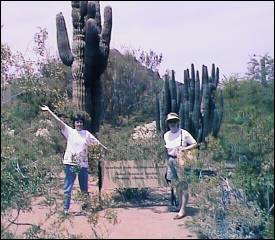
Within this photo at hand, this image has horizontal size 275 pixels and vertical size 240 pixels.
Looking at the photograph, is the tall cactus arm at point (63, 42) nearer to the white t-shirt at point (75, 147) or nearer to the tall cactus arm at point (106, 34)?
the tall cactus arm at point (106, 34)

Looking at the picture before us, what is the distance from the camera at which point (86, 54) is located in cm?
1347

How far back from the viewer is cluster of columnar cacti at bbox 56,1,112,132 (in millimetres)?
13422

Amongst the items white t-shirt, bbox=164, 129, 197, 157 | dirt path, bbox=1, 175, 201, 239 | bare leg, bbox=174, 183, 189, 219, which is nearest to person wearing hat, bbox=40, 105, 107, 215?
dirt path, bbox=1, 175, 201, 239

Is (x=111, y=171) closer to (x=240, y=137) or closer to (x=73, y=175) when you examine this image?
(x=73, y=175)

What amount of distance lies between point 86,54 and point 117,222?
6460mm

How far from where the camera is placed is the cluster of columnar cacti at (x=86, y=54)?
13.4 m

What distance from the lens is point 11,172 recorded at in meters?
6.98

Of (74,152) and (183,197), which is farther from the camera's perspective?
(74,152)

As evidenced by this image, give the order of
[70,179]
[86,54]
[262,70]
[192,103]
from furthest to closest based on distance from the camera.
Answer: [192,103]
[86,54]
[70,179]
[262,70]

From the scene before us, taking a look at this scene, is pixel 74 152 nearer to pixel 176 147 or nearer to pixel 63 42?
pixel 176 147

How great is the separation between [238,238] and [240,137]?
113 centimetres

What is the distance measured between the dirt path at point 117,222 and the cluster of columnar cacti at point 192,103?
3727 millimetres

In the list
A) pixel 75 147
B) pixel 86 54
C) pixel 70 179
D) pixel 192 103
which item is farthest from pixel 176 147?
pixel 192 103

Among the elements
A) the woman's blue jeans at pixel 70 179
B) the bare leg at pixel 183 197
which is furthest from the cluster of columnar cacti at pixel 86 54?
the bare leg at pixel 183 197
